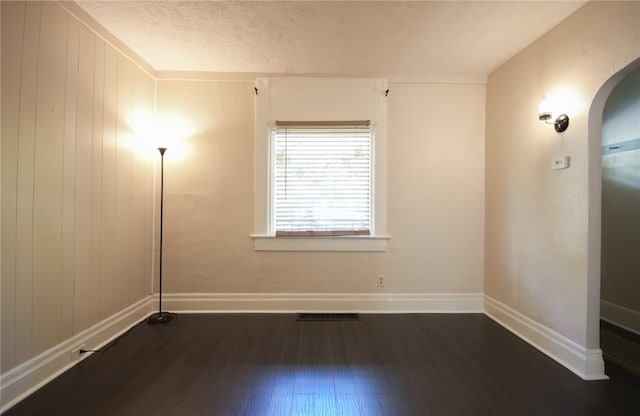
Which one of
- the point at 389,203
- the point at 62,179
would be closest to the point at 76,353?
the point at 62,179

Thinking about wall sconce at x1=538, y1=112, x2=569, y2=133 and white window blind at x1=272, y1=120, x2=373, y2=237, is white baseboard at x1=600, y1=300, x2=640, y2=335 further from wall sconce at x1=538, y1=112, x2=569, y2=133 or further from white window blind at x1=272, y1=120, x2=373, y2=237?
white window blind at x1=272, y1=120, x2=373, y2=237

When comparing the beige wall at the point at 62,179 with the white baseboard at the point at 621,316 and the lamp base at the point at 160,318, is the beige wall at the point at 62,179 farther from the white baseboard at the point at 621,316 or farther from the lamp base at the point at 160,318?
the white baseboard at the point at 621,316

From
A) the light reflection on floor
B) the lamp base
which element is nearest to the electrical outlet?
the lamp base

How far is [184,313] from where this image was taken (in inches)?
110

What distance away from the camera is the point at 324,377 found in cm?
179

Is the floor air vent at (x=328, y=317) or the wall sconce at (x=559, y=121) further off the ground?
the wall sconce at (x=559, y=121)

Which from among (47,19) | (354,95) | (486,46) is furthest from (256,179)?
(486,46)

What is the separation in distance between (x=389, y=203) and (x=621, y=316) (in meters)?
2.40

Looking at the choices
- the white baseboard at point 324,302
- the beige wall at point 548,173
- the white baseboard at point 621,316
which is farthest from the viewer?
the white baseboard at point 324,302

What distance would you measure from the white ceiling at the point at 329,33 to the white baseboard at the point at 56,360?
241cm

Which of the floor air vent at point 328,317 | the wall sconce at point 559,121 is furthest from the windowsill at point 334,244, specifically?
the wall sconce at point 559,121

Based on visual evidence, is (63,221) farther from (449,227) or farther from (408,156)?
(449,227)

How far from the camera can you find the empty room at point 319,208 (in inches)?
64.4

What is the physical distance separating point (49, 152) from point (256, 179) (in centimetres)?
155
